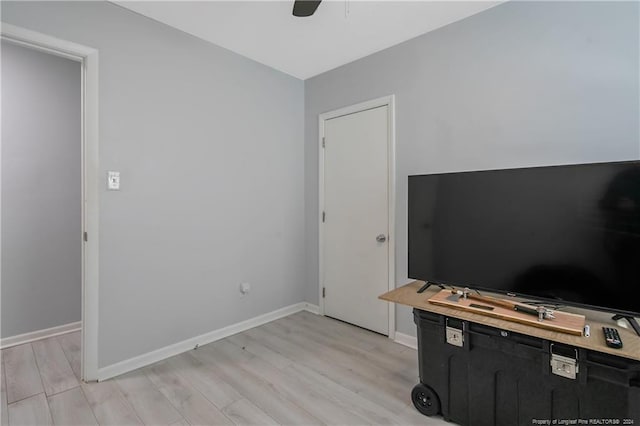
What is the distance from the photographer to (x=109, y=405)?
1851 mm

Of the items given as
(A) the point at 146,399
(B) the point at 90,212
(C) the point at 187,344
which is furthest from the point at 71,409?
(B) the point at 90,212

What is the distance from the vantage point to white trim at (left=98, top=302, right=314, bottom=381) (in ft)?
7.13

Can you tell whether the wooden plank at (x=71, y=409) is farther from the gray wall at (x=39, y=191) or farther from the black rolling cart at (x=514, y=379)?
the black rolling cart at (x=514, y=379)

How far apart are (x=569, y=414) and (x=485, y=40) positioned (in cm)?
236

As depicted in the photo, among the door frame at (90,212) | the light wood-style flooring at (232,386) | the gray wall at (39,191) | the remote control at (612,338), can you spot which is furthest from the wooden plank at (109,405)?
the remote control at (612,338)

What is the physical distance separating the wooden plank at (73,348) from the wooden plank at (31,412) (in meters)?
0.27

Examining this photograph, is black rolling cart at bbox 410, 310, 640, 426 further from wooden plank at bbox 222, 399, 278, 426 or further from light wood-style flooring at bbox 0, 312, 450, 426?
wooden plank at bbox 222, 399, 278, 426

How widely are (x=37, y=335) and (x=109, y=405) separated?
5.06 ft

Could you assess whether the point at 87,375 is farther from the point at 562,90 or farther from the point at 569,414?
the point at 562,90

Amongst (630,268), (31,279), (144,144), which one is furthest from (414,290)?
(31,279)

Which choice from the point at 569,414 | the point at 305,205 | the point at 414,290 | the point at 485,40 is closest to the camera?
the point at 569,414

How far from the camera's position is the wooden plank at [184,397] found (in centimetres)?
175

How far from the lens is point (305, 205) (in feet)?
11.7

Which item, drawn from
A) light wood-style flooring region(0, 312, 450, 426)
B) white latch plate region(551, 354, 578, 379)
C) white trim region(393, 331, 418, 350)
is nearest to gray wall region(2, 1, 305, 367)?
light wood-style flooring region(0, 312, 450, 426)
